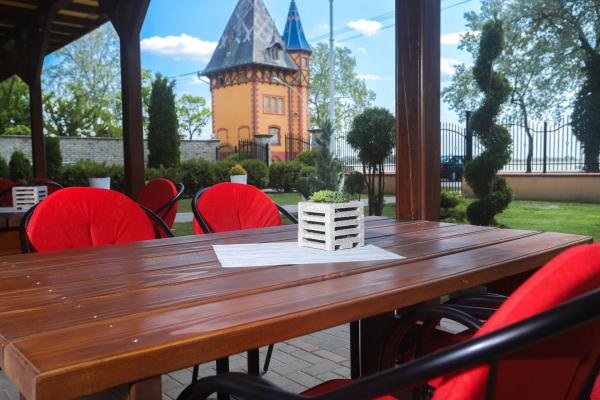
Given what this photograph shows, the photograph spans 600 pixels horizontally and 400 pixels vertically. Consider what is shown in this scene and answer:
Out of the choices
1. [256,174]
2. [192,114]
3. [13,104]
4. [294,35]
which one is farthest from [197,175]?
[192,114]

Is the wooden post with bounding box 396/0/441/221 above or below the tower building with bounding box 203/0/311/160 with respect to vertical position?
below

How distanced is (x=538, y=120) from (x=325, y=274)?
604 cm

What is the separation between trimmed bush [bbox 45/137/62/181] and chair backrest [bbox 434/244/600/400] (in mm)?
11690

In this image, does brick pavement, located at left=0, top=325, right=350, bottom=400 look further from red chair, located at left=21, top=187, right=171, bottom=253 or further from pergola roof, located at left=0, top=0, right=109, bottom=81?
pergola roof, located at left=0, top=0, right=109, bottom=81

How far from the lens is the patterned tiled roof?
3034 centimetres

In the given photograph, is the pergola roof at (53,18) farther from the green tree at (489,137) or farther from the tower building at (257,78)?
the tower building at (257,78)

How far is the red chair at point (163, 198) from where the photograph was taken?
9.39ft

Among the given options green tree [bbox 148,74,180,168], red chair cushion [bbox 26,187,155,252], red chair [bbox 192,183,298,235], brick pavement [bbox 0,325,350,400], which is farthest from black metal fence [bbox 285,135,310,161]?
red chair cushion [bbox 26,187,155,252]

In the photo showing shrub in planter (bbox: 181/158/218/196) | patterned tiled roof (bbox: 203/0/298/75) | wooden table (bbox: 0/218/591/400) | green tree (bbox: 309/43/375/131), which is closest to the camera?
wooden table (bbox: 0/218/591/400)

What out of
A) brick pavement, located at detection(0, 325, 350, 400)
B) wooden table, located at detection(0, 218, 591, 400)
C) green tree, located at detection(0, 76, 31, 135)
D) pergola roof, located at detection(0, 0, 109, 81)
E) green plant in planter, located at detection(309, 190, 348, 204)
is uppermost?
green tree, located at detection(0, 76, 31, 135)

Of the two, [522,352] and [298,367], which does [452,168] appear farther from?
[522,352]

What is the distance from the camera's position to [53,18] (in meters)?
5.32

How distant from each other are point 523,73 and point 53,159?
9.28m

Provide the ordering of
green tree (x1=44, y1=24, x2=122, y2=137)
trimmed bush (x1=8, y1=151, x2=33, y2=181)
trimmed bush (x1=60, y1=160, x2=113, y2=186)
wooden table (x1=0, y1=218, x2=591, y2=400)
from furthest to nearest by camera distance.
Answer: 1. green tree (x1=44, y1=24, x2=122, y2=137)
2. trimmed bush (x1=60, y1=160, x2=113, y2=186)
3. trimmed bush (x1=8, y1=151, x2=33, y2=181)
4. wooden table (x1=0, y1=218, x2=591, y2=400)
